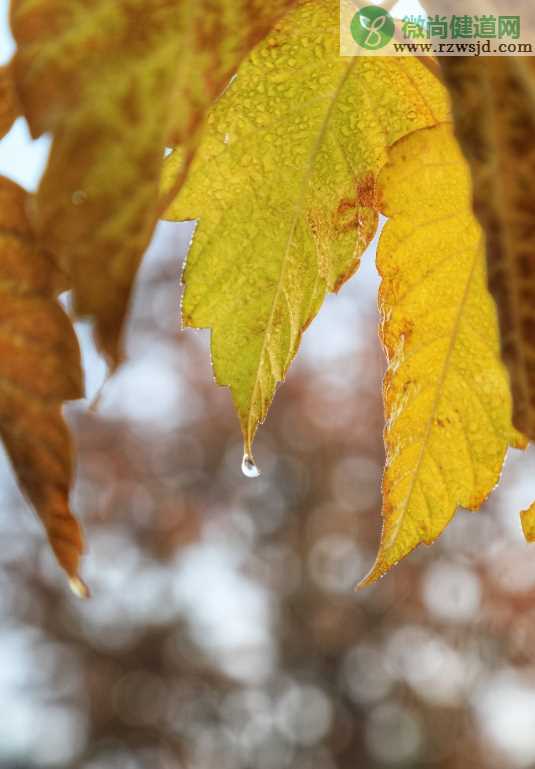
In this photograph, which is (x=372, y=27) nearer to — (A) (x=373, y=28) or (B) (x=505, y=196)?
(A) (x=373, y=28)

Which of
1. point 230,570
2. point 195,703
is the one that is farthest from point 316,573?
point 195,703

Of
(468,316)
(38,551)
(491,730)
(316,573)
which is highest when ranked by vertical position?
(468,316)

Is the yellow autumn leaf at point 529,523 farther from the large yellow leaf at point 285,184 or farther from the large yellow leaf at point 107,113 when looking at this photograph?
the large yellow leaf at point 107,113

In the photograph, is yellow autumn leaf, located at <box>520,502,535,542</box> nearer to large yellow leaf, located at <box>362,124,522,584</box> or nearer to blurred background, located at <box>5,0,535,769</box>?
large yellow leaf, located at <box>362,124,522,584</box>

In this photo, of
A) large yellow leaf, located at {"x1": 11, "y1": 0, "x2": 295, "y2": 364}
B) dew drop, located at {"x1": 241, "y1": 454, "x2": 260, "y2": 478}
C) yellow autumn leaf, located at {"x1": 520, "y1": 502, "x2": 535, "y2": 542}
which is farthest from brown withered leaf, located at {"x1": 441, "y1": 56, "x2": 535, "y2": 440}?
dew drop, located at {"x1": 241, "y1": 454, "x2": 260, "y2": 478}

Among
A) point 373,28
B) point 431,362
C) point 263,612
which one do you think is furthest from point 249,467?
point 263,612

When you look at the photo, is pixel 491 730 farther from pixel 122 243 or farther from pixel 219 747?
pixel 122 243
